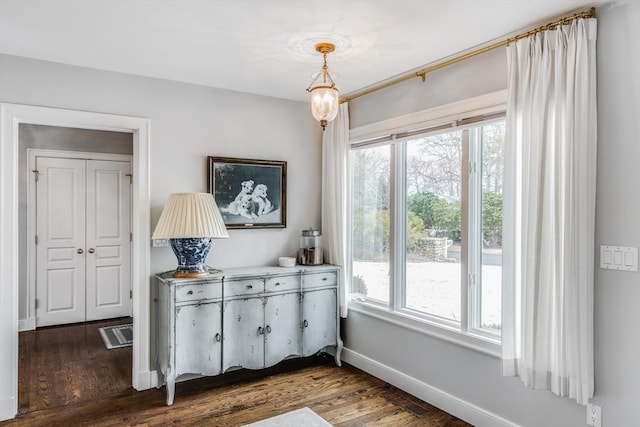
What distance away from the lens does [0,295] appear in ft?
9.80

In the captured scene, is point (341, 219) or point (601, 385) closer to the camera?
point (601, 385)

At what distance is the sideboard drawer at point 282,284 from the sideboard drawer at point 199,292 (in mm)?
419

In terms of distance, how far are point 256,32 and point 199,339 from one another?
2.26 meters

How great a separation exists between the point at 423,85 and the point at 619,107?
1.41 metres

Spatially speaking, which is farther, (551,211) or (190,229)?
(190,229)

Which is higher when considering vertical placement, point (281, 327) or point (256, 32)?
point (256, 32)

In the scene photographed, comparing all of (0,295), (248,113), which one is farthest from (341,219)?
(0,295)

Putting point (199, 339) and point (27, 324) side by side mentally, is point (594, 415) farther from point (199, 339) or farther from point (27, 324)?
point (27, 324)

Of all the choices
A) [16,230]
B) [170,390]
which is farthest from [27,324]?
[170,390]

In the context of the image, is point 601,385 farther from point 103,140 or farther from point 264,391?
point 103,140

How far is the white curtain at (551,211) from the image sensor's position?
2205 mm

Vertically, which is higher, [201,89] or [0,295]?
[201,89]

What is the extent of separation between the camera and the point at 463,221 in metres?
3.03

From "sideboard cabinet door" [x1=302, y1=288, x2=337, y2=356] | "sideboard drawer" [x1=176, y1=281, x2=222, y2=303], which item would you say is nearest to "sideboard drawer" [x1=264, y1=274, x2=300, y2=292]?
"sideboard cabinet door" [x1=302, y1=288, x2=337, y2=356]
